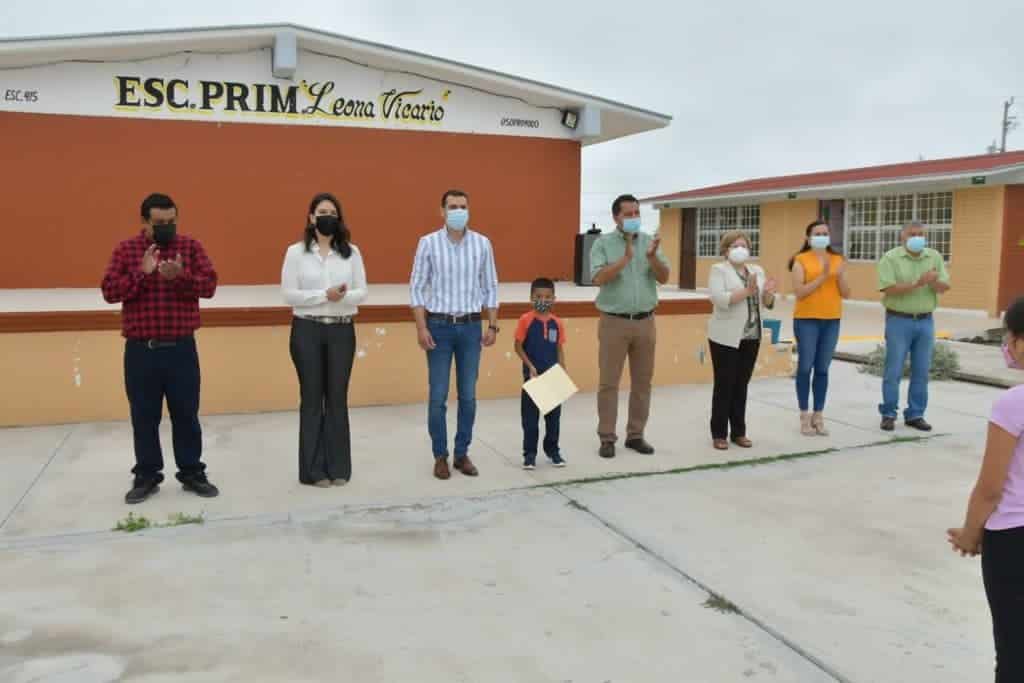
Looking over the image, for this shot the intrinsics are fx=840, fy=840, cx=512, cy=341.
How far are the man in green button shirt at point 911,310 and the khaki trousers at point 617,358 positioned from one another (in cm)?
223

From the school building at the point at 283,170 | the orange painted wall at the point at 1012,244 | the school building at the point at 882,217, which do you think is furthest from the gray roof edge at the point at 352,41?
the orange painted wall at the point at 1012,244

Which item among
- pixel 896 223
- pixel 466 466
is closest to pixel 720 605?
pixel 466 466

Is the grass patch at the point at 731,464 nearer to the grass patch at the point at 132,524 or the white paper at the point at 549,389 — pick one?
the white paper at the point at 549,389

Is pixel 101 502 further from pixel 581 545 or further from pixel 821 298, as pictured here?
pixel 821 298

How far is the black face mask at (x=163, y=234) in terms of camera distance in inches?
185

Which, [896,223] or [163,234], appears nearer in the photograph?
[163,234]

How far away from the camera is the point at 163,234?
4.71m

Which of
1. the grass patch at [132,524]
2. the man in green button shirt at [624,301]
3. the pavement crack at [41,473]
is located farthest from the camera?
the man in green button shirt at [624,301]

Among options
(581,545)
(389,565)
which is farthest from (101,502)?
(581,545)

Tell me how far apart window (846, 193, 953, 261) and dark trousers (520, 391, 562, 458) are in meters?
15.7

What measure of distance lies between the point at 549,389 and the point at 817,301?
238 centimetres

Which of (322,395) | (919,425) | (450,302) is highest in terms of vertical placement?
(450,302)

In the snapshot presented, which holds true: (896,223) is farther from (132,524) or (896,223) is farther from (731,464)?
(132,524)

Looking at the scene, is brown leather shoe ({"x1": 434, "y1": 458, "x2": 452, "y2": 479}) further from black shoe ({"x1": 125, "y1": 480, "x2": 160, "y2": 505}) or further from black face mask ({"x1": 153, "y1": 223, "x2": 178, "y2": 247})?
black face mask ({"x1": 153, "y1": 223, "x2": 178, "y2": 247})
